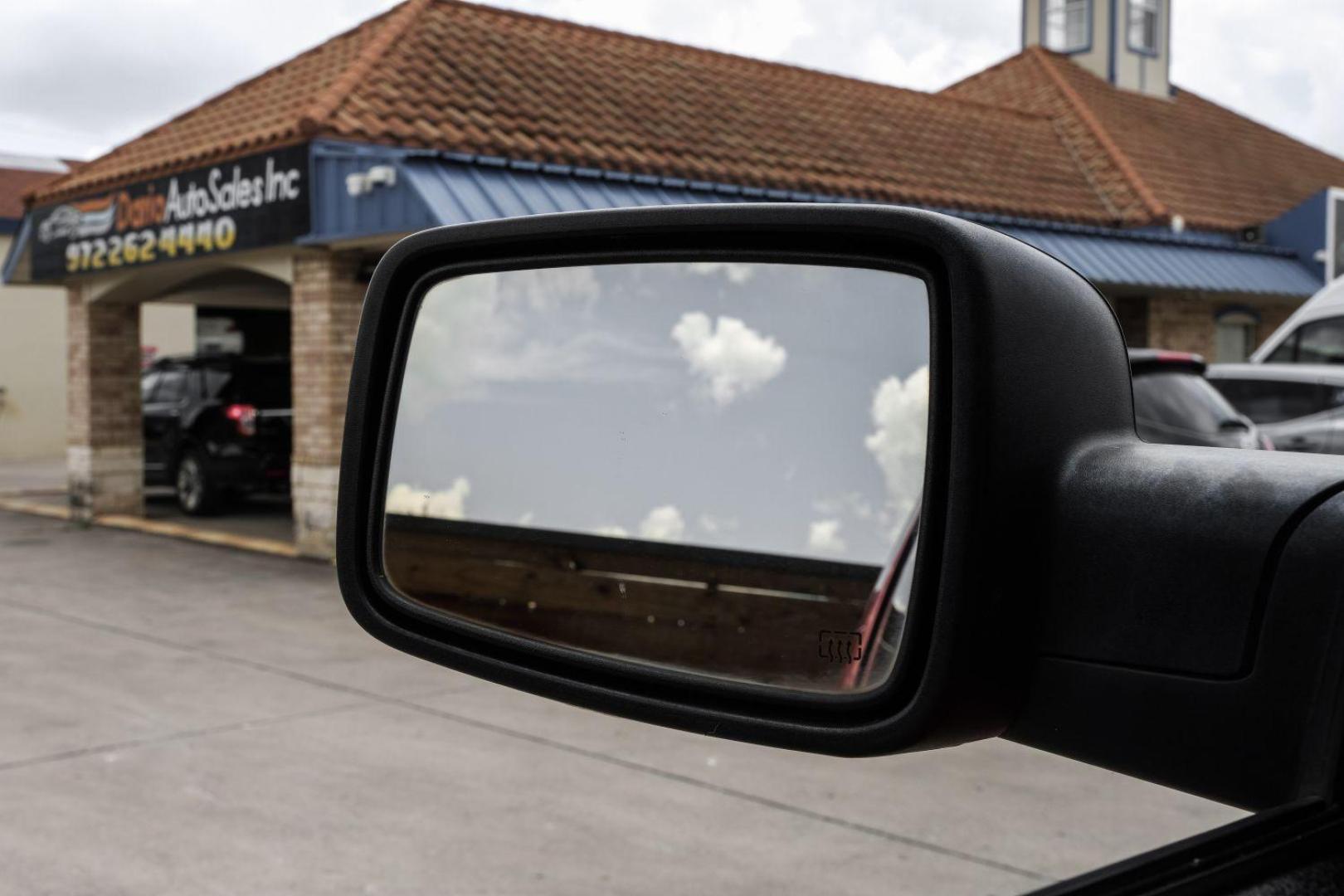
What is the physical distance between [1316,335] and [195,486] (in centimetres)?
1219

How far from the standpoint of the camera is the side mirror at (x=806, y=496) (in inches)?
36.5

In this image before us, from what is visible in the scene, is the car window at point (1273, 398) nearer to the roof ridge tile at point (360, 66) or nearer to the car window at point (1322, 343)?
the car window at point (1322, 343)

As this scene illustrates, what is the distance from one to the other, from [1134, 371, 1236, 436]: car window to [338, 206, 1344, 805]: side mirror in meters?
6.32

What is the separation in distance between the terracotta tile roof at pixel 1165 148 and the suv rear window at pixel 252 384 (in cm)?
1030

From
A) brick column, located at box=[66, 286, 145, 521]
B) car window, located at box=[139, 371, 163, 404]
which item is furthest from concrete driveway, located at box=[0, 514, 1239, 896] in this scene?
car window, located at box=[139, 371, 163, 404]

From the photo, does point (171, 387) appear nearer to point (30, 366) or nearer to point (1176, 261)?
point (1176, 261)

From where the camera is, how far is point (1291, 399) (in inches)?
430

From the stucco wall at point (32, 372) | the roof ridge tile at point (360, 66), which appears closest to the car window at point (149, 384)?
the roof ridge tile at point (360, 66)

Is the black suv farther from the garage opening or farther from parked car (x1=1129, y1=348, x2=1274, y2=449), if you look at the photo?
parked car (x1=1129, y1=348, x2=1274, y2=449)

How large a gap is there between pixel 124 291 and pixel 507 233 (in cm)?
1678

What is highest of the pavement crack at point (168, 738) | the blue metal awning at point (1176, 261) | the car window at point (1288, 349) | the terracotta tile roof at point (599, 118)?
the terracotta tile roof at point (599, 118)

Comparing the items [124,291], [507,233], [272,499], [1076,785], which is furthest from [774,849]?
[272,499]

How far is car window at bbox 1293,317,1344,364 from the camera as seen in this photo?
11766 mm

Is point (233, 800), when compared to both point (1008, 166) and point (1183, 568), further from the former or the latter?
point (1008, 166)
